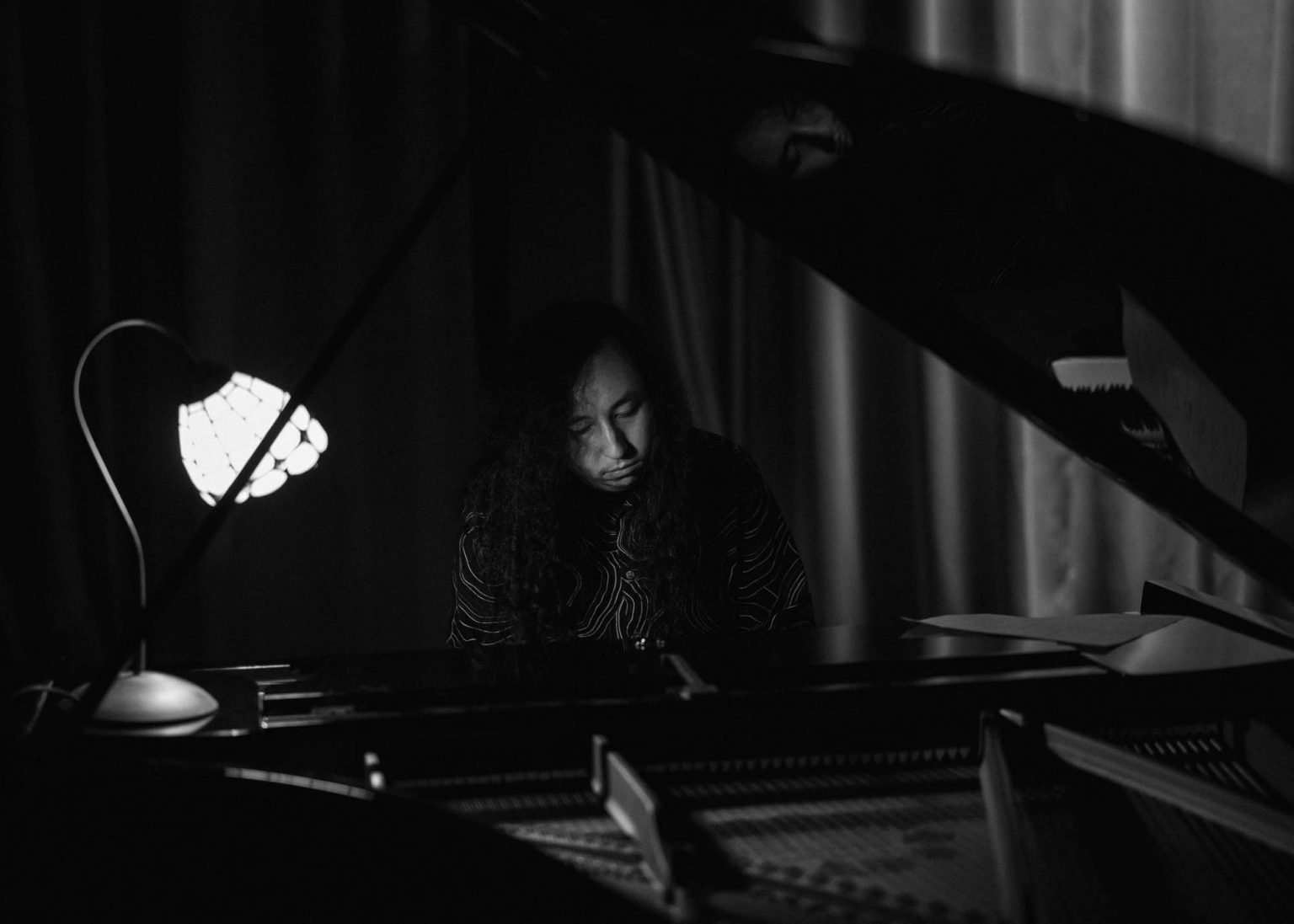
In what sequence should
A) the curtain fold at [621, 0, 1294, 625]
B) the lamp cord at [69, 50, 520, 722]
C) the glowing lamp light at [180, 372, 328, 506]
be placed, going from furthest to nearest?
the curtain fold at [621, 0, 1294, 625] → the glowing lamp light at [180, 372, 328, 506] → the lamp cord at [69, 50, 520, 722]

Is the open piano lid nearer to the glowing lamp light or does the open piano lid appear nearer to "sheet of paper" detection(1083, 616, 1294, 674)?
"sheet of paper" detection(1083, 616, 1294, 674)

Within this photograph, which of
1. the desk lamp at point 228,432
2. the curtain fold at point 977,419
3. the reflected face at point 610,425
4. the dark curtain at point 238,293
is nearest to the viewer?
the desk lamp at point 228,432

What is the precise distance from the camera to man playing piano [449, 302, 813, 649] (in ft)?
6.61

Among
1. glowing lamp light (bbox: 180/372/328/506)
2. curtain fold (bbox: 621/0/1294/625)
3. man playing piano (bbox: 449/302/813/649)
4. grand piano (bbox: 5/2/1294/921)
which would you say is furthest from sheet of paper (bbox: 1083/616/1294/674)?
curtain fold (bbox: 621/0/1294/625)

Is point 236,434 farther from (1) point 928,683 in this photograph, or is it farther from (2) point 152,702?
(1) point 928,683

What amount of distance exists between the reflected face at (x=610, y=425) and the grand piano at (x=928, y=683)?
2.06 feet

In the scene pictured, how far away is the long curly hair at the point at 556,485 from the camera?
2.03 meters

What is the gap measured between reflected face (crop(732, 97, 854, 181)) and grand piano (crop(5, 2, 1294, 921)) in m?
0.01

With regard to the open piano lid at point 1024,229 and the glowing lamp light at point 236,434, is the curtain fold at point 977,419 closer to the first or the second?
the glowing lamp light at point 236,434

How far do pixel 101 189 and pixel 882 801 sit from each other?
6.73 ft

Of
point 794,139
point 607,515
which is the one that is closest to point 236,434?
point 607,515

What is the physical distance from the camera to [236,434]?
5.27 feet

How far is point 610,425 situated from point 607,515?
0.64 ft

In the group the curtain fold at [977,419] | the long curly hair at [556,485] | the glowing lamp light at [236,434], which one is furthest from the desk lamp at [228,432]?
the curtain fold at [977,419]
